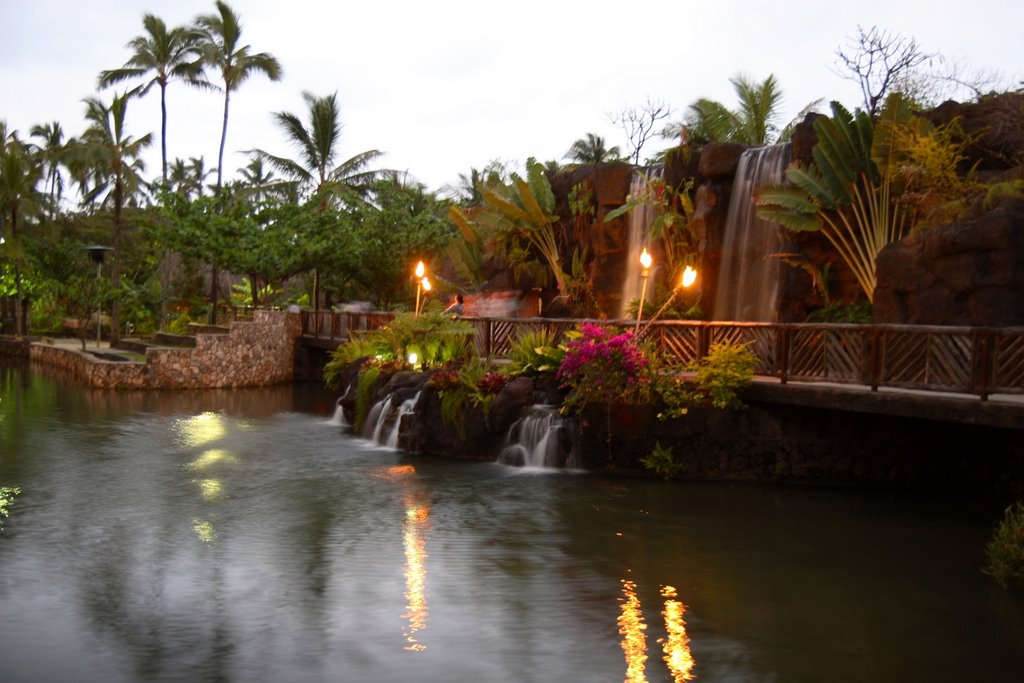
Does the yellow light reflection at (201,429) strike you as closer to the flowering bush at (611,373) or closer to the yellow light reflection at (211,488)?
the yellow light reflection at (211,488)

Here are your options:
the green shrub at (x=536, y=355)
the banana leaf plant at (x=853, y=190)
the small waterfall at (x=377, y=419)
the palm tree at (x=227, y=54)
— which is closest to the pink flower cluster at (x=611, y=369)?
the green shrub at (x=536, y=355)

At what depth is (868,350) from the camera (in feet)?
44.8

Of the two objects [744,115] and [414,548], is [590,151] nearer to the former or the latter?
[744,115]

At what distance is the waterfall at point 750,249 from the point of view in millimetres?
22641

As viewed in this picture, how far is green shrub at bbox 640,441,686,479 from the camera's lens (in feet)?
49.0

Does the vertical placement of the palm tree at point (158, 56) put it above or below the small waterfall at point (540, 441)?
above

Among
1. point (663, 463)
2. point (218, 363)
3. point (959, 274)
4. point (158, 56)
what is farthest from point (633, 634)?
point (158, 56)

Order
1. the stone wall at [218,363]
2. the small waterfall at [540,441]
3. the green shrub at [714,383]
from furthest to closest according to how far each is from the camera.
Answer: the stone wall at [218,363], the small waterfall at [540,441], the green shrub at [714,383]

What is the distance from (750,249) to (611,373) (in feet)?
31.4

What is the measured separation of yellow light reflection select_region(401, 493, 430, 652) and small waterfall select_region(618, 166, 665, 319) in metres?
15.1

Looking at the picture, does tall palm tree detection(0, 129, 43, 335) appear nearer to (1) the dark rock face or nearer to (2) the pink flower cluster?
(2) the pink flower cluster

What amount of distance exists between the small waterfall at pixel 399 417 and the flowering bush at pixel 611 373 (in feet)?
11.7

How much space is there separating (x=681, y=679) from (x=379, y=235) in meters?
27.7

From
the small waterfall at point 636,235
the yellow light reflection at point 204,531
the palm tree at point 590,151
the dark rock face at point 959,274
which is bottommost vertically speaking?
the yellow light reflection at point 204,531
